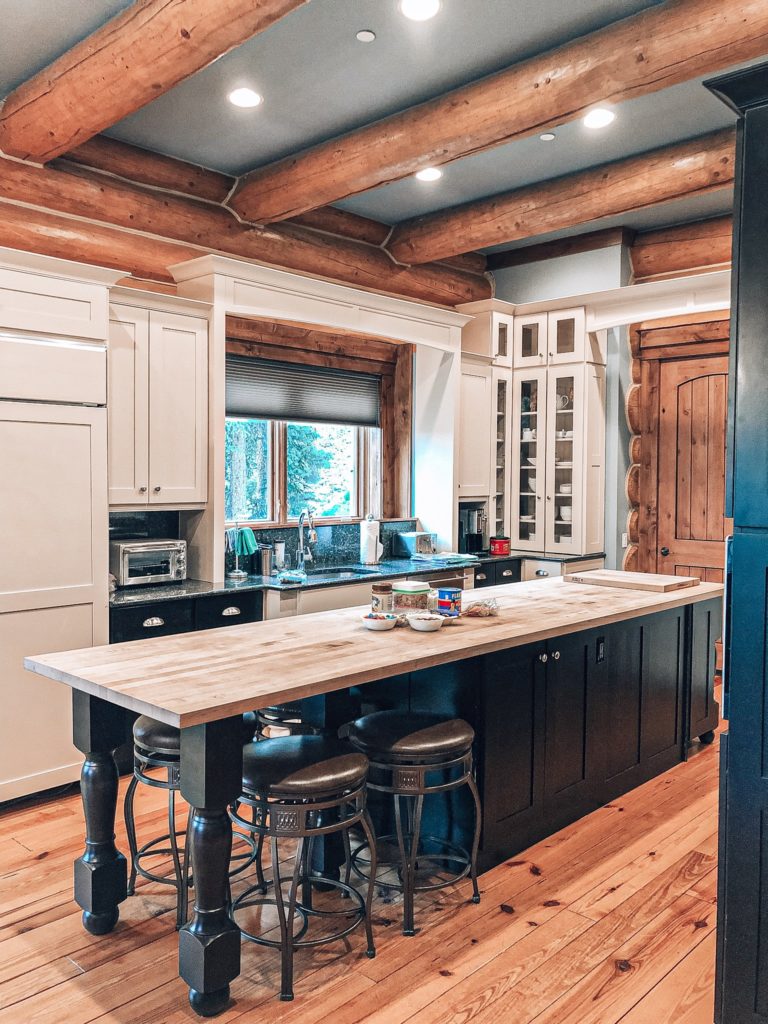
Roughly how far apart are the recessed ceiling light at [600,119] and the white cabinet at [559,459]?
2025mm

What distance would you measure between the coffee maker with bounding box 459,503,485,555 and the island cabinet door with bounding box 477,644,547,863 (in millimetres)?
3080

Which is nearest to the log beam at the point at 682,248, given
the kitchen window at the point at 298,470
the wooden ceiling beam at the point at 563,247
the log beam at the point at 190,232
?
the wooden ceiling beam at the point at 563,247

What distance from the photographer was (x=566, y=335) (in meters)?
6.02

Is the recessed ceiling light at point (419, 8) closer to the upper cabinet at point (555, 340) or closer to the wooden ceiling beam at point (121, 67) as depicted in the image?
the wooden ceiling beam at point (121, 67)

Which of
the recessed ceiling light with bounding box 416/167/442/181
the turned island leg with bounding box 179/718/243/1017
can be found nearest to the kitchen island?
the turned island leg with bounding box 179/718/243/1017

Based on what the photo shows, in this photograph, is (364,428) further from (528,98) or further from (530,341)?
(528,98)

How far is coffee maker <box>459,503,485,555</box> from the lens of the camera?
20.3 feet

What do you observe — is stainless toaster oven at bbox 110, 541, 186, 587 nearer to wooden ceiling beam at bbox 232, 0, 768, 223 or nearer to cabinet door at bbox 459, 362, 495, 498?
wooden ceiling beam at bbox 232, 0, 768, 223

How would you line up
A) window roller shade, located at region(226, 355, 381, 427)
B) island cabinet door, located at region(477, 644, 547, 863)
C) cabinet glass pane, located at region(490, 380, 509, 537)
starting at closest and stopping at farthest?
island cabinet door, located at region(477, 644, 547, 863), window roller shade, located at region(226, 355, 381, 427), cabinet glass pane, located at region(490, 380, 509, 537)

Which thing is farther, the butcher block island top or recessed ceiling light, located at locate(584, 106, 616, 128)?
recessed ceiling light, located at locate(584, 106, 616, 128)

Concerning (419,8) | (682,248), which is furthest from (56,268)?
(682,248)

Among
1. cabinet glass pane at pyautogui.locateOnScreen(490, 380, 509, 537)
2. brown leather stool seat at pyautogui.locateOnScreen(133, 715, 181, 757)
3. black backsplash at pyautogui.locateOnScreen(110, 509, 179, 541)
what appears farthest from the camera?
cabinet glass pane at pyautogui.locateOnScreen(490, 380, 509, 537)

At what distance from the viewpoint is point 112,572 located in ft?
13.4

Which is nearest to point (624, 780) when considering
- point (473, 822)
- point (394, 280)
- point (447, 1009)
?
point (473, 822)
